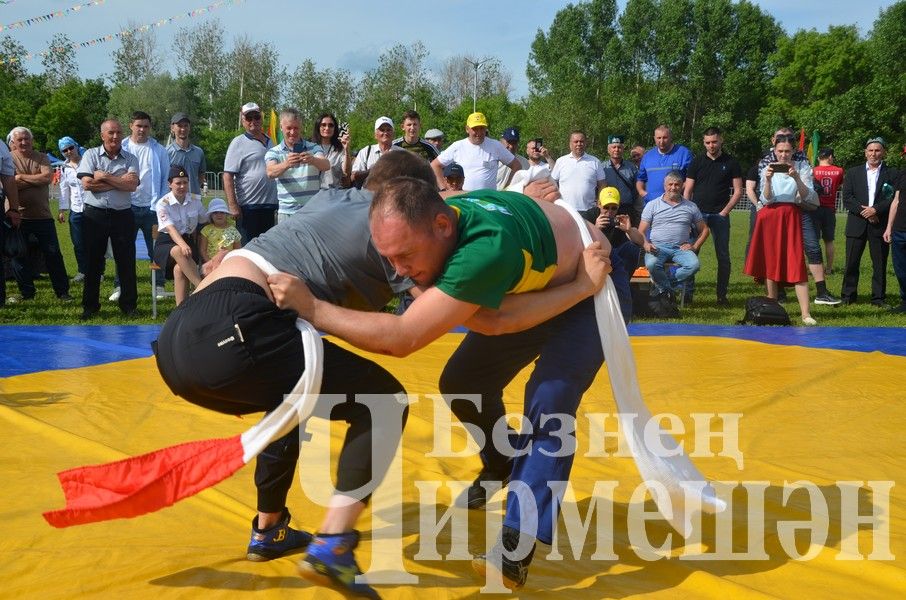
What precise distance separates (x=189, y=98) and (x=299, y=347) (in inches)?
2121

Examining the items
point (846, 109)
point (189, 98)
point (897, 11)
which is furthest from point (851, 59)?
point (189, 98)

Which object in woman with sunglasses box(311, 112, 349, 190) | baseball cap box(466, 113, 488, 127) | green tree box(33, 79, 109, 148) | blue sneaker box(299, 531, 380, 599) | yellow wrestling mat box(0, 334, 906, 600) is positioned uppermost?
green tree box(33, 79, 109, 148)

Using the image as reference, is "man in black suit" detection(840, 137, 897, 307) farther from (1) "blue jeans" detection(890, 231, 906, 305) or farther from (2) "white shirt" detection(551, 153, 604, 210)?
(2) "white shirt" detection(551, 153, 604, 210)

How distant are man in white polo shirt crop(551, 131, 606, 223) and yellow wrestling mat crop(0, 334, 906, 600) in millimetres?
4409

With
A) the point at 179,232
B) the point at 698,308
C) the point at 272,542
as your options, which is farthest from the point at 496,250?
the point at 698,308

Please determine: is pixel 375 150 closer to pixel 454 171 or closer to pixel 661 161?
pixel 454 171

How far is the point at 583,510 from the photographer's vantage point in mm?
3270

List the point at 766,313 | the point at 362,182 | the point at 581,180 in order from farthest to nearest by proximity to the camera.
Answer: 1. the point at 581,180
2. the point at 362,182
3. the point at 766,313

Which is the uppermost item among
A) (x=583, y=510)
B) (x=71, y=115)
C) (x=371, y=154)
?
(x=71, y=115)

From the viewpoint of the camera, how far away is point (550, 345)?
9.43ft

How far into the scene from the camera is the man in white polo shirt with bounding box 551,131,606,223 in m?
9.30

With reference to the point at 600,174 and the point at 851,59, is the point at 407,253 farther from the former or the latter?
the point at 851,59

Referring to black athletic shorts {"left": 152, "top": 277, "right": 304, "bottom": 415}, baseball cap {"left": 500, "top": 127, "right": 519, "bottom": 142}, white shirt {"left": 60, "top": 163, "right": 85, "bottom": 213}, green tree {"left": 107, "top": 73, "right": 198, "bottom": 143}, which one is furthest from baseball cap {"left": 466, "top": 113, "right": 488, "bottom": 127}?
green tree {"left": 107, "top": 73, "right": 198, "bottom": 143}

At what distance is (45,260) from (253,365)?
23.7ft
